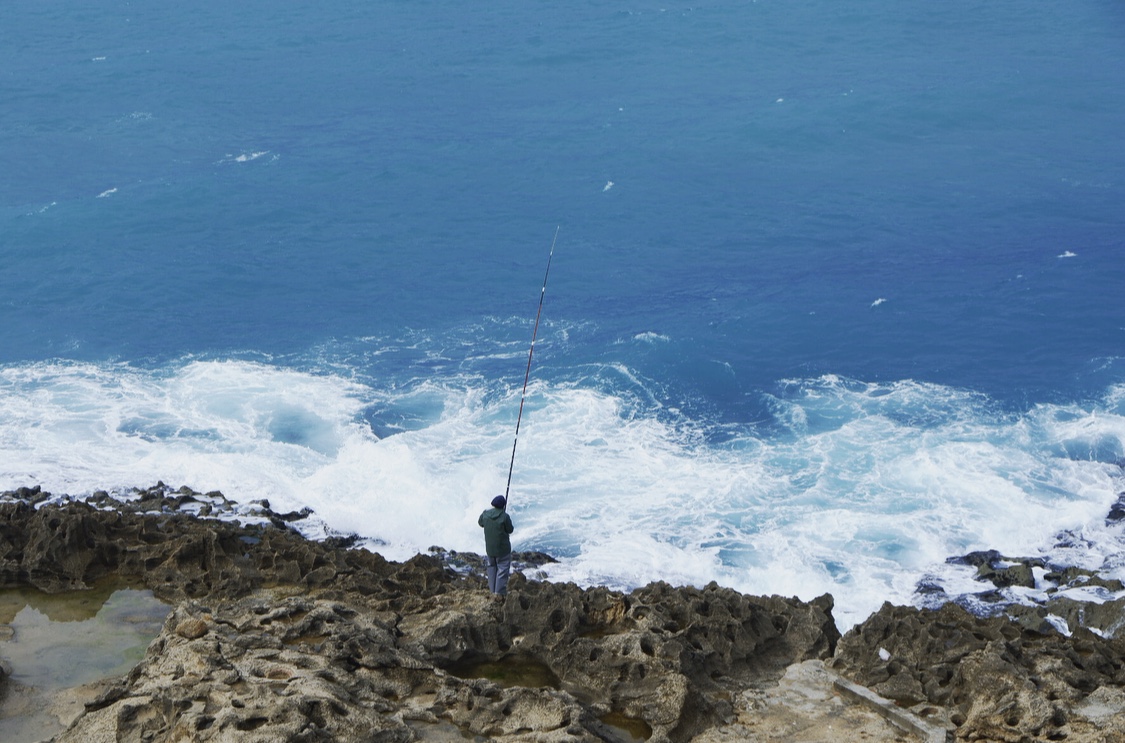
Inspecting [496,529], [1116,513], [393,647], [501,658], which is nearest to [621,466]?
[1116,513]

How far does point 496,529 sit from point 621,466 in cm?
959

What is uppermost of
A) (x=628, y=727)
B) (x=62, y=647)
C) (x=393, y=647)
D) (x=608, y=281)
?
(x=393, y=647)

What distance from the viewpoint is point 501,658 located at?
44.9 feet

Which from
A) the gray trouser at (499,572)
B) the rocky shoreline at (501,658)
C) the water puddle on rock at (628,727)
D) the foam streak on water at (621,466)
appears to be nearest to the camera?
the rocky shoreline at (501,658)

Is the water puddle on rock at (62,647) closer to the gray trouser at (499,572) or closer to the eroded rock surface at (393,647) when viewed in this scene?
the eroded rock surface at (393,647)

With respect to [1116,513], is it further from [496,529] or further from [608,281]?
[608,281]

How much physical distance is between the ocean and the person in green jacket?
4.55m

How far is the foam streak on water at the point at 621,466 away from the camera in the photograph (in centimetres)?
2164

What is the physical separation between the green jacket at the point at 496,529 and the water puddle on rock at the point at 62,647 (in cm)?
409

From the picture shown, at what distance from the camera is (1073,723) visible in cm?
1193

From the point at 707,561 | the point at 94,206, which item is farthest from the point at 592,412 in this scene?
the point at 94,206

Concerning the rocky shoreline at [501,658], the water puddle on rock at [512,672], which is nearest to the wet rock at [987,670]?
the rocky shoreline at [501,658]

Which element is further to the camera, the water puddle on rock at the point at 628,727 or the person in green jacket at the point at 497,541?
the person in green jacket at the point at 497,541

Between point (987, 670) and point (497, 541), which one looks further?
point (497, 541)
